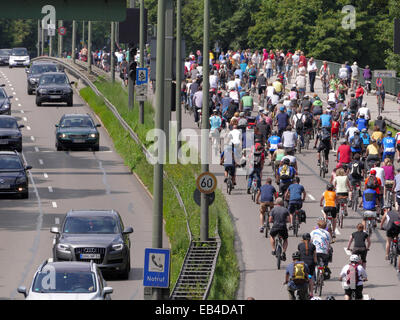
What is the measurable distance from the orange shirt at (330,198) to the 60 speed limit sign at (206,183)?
12.1 feet

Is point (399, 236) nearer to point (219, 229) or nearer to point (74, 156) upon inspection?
point (219, 229)

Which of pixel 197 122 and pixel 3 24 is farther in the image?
pixel 3 24

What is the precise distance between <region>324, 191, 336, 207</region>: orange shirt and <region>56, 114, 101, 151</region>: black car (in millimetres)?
18379

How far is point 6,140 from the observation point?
4581 cm

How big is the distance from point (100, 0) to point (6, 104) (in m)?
30.4

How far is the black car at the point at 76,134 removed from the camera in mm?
46469

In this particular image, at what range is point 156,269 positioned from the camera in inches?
729

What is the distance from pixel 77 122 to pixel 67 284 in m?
26.6

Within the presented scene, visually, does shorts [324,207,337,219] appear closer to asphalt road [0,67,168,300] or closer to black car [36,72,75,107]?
asphalt road [0,67,168,300]

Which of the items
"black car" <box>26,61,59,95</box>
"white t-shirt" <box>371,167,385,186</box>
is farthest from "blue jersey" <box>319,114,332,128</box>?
"black car" <box>26,61,59,95</box>

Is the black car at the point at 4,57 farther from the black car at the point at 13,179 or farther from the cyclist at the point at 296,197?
the cyclist at the point at 296,197
